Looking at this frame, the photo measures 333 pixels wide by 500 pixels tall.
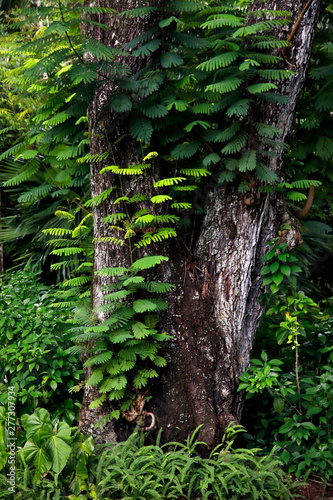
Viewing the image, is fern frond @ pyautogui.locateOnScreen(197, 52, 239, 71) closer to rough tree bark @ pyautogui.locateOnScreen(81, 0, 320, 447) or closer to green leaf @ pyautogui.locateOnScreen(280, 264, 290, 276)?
rough tree bark @ pyautogui.locateOnScreen(81, 0, 320, 447)

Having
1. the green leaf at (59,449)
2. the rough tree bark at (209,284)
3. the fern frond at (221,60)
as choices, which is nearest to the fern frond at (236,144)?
the rough tree bark at (209,284)

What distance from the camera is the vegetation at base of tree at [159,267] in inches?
106

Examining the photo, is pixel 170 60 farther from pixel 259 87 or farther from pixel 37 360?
pixel 37 360

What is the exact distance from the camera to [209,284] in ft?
10.8

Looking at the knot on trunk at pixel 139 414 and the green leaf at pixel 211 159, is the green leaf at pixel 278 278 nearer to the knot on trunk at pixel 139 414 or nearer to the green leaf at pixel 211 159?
the green leaf at pixel 211 159

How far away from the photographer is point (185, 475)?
2.73 m

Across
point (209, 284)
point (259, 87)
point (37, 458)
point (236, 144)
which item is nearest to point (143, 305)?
point (209, 284)

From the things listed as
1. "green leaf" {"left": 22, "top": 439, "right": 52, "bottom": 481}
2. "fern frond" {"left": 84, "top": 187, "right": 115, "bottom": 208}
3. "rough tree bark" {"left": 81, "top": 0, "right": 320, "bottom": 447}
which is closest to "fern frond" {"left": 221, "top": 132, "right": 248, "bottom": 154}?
"rough tree bark" {"left": 81, "top": 0, "right": 320, "bottom": 447}

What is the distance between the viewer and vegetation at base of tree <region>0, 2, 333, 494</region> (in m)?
2.70

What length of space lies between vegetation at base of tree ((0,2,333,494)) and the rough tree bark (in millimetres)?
112

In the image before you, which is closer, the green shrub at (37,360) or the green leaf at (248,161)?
the green leaf at (248,161)

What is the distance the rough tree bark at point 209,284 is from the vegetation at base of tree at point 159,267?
11cm

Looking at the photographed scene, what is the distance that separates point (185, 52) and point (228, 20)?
24.7 inches

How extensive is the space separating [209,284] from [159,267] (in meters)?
0.44
